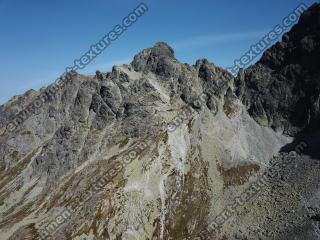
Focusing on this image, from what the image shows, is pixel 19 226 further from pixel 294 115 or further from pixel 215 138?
pixel 294 115

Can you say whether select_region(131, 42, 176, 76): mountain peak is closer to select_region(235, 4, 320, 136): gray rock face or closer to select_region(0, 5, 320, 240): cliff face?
select_region(0, 5, 320, 240): cliff face

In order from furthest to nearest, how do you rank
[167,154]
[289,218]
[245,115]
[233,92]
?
[233,92] → [245,115] → [167,154] → [289,218]

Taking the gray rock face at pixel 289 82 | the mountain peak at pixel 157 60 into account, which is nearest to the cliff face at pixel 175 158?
the gray rock face at pixel 289 82

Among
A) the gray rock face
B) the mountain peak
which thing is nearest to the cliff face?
the gray rock face

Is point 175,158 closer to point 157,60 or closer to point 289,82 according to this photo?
point 289,82

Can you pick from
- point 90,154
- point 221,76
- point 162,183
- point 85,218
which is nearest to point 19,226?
point 85,218

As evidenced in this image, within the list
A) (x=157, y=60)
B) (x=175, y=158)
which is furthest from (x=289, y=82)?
(x=157, y=60)

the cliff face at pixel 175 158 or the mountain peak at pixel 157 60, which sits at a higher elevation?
the mountain peak at pixel 157 60

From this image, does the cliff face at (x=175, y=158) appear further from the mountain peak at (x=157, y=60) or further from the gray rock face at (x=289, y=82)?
the mountain peak at (x=157, y=60)
